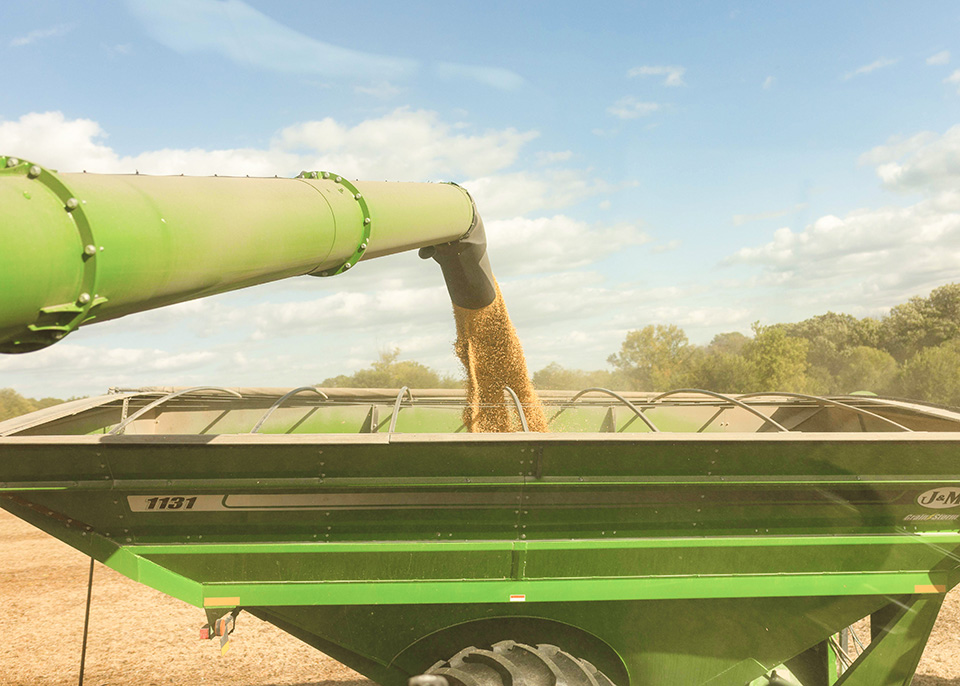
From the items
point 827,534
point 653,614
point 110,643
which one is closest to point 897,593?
point 827,534

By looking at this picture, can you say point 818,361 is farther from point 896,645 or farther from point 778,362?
point 896,645

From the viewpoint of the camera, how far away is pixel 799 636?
3607 mm

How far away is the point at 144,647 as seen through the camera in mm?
6289

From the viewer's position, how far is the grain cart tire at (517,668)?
10.4ft

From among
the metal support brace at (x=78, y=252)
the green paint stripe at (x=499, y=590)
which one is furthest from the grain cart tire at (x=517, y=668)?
the metal support brace at (x=78, y=252)

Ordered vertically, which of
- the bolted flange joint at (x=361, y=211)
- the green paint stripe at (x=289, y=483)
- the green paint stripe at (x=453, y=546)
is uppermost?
the bolted flange joint at (x=361, y=211)

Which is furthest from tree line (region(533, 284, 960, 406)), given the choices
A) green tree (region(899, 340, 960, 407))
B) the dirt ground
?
the dirt ground

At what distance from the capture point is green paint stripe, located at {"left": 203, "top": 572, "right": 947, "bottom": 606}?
3.30 m

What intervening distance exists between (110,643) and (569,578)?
540cm

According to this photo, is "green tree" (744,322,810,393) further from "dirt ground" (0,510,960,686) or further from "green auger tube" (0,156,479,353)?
"green auger tube" (0,156,479,353)

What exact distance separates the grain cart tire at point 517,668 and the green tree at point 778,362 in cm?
2707

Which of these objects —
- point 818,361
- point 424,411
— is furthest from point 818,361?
point 424,411

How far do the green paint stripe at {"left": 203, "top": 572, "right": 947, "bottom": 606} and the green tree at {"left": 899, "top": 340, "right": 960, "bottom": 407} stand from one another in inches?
1057

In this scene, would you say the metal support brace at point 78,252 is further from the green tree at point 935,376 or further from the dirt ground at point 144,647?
the green tree at point 935,376
